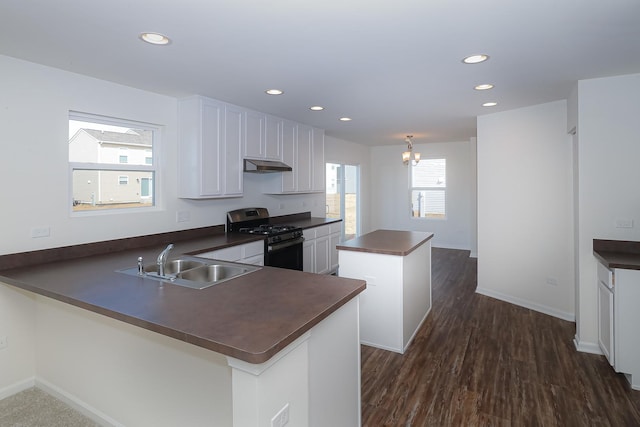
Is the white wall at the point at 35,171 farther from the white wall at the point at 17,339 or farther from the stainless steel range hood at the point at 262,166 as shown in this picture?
the stainless steel range hood at the point at 262,166

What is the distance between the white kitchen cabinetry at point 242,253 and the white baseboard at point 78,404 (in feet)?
4.41

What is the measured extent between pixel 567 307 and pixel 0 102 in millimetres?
5564

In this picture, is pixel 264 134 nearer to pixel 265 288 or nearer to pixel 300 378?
pixel 265 288

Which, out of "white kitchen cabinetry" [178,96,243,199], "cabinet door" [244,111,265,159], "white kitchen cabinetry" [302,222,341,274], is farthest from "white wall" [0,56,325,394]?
"white kitchen cabinetry" [302,222,341,274]

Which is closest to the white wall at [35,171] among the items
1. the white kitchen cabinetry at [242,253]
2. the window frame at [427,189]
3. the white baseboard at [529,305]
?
the white kitchen cabinetry at [242,253]

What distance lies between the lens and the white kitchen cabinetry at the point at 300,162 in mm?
4953

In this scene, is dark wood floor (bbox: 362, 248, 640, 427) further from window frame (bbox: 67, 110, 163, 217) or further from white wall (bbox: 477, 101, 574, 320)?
window frame (bbox: 67, 110, 163, 217)

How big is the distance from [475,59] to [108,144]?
126 inches

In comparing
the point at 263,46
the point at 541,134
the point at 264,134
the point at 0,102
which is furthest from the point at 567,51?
the point at 0,102

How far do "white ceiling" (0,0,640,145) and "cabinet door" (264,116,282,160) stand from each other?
2.80 ft

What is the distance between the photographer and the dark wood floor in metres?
2.27

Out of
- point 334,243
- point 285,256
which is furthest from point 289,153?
point 334,243

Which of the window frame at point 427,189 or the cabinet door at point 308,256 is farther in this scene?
the window frame at point 427,189

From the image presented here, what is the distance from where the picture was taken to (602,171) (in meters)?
3.10
